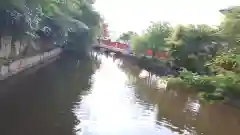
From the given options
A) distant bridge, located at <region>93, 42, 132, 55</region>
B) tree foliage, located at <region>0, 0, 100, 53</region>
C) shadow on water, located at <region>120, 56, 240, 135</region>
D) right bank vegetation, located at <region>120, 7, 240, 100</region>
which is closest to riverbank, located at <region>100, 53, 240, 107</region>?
right bank vegetation, located at <region>120, 7, 240, 100</region>

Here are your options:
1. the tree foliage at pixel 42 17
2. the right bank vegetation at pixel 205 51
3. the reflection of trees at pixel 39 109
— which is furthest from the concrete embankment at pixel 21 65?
the right bank vegetation at pixel 205 51

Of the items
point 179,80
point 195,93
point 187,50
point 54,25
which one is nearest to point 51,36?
point 54,25

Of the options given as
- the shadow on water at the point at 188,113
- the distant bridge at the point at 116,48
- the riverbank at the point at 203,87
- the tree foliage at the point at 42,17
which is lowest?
the shadow on water at the point at 188,113

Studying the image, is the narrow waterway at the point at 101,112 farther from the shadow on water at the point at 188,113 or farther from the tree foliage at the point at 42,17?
the tree foliage at the point at 42,17

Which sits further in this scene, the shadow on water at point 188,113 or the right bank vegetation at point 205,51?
the right bank vegetation at point 205,51

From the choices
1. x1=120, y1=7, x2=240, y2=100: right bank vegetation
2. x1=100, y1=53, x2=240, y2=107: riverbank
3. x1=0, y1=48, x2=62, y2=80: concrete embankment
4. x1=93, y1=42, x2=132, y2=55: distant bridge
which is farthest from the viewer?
x1=93, y1=42, x2=132, y2=55: distant bridge

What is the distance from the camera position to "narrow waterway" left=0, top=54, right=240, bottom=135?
14625mm

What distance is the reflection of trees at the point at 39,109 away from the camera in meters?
13.6

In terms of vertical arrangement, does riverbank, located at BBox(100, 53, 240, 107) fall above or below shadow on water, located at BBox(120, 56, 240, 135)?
above

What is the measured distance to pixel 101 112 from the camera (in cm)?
1828

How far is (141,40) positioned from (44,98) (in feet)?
133

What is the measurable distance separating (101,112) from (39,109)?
9.37 ft

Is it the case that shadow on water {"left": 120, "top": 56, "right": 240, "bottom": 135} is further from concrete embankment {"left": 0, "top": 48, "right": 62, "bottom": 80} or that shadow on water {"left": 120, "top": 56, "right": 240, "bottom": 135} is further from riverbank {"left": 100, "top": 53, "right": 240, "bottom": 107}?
concrete embankment {"left": 0, "top": 48, "right": 62, "bottom": 80}

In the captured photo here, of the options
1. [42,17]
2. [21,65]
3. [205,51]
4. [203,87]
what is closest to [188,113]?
[203,87]
